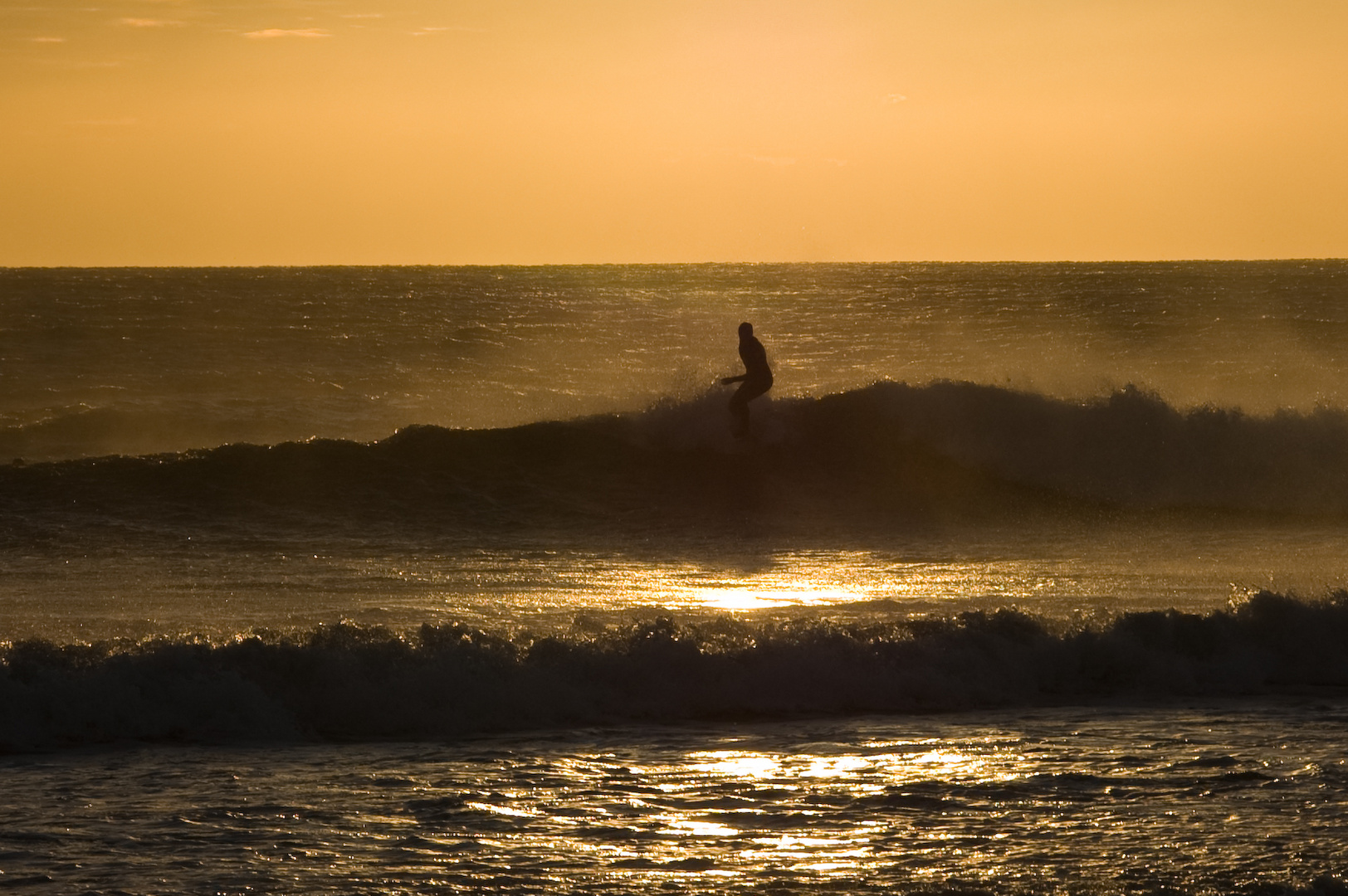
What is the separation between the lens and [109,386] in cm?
2931

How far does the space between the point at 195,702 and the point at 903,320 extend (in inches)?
1692

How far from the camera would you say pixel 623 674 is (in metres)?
8.84

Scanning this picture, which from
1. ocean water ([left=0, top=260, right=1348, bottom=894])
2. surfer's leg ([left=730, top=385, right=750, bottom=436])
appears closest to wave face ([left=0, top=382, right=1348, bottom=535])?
ocean water ([left=0, top=260, right=1348, bottom=894])

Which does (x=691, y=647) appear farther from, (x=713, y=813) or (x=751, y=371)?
(x=751, y=371)

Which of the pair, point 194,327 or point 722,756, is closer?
point 722,756

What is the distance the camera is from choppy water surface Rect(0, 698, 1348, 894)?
5.65 meters

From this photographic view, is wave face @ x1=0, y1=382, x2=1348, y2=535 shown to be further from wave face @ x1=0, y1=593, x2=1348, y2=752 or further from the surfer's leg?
wave face @ x1=0, y1=593, x2=1348, y2=752

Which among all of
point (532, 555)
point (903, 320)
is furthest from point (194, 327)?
point (532, 555)

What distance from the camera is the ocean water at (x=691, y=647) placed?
6008 millimetres

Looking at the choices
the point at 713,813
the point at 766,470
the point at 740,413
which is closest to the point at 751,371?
the point at 740,413

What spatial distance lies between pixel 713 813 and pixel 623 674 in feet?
8.21

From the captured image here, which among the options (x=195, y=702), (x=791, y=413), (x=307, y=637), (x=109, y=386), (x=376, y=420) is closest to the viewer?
(x=195, y=702)

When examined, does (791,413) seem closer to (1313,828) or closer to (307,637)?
(307,637)

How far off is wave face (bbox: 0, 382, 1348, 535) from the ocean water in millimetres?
64
